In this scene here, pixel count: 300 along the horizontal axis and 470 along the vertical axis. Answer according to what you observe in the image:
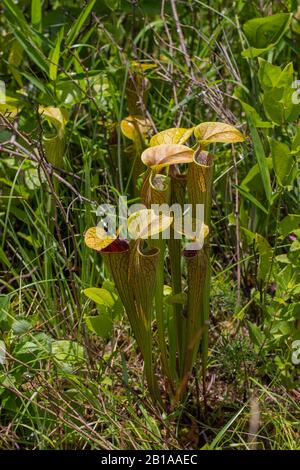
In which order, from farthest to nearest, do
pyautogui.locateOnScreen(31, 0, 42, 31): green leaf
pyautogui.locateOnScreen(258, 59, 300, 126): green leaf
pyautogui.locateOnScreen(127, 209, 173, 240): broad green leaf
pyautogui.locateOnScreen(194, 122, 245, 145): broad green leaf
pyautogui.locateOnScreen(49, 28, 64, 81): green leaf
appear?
pyautogui.locateOnScreen(31, 0, 42, 31): green leaf
pyautogui.locateOnScreen(49, 28, 64, 81): green leaf
pyautogui.locateOnScreen(258, 59, 300, 126): green leaf
pyautogui.locateOnScreen(194, 122, 245, 145): broad green leaf
pyautogui.locateOnScreen(127, 209, 173, 240): broad green leaf

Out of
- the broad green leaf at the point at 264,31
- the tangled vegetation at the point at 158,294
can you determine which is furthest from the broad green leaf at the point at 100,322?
the broad green leaf at the point at 264,31

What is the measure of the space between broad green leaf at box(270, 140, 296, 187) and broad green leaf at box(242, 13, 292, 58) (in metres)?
0.28

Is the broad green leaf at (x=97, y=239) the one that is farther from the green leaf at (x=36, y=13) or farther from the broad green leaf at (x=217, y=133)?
the green leaf at (x=36, y=13)

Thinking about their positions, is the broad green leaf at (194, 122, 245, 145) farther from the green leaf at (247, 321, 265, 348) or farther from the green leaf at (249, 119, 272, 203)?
the green leaf at (247, 321, 265, 348)

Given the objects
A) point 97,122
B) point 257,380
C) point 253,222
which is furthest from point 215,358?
point 97,122

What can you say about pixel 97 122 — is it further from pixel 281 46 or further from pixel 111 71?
pixel 281 46

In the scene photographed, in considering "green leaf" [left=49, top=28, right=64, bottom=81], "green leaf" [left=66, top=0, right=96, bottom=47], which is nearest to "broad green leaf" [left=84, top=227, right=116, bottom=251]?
"green leaf" [left=49, top=28, right=64, bottom=81]

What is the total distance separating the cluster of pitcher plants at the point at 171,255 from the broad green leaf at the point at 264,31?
330mm

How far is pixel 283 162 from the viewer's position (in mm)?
1458

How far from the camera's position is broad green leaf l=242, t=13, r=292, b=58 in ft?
5.32

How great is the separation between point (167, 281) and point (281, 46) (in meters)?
0.74

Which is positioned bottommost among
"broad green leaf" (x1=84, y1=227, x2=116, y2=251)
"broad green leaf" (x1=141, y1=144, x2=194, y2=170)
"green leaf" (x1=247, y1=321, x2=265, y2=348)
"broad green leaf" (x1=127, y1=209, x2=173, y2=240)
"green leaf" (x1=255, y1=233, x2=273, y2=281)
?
"green leaf" (x1=247, y1=321, x2=265, y2=348)

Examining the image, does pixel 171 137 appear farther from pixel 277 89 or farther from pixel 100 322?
pixel 100 322
